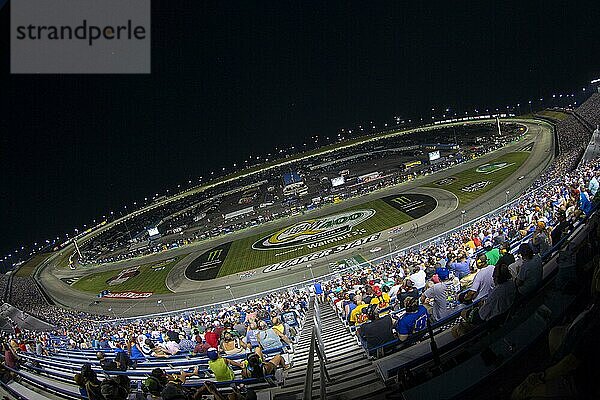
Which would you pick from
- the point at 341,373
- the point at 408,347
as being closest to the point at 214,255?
the point at 341,373

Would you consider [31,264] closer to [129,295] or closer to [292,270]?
[129,295]

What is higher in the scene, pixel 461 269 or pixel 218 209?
pixel 461 269

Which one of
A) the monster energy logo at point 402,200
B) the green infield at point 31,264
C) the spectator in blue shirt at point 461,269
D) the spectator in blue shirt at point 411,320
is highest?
the spectator in blue shirt at point 411,320

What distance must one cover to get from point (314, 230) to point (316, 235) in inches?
93.6

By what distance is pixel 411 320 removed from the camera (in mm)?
5258

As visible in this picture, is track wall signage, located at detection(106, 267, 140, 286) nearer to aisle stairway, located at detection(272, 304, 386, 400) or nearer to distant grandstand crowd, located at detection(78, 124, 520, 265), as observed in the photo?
distant grandstand crowd, located at detection(78, 124, 520, 265)

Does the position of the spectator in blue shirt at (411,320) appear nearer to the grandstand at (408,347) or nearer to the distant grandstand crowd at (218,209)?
the grandstand at (408,347)

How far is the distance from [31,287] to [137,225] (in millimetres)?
36896

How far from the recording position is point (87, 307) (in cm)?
3781

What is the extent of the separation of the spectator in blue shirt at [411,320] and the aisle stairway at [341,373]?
0.67 m

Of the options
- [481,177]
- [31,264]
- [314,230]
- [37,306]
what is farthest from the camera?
[31,264]

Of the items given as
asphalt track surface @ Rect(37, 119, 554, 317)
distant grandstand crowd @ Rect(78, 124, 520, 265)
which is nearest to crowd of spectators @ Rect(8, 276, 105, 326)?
asphalt track surface @ Rect(37, 119, 554, 317)

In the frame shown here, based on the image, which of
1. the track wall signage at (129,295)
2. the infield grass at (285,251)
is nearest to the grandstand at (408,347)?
the infield grass at (285,251)

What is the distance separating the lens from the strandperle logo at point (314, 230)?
136ft
